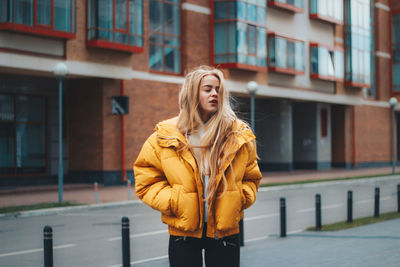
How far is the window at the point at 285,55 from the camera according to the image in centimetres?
3378

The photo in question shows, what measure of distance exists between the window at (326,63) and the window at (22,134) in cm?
1817

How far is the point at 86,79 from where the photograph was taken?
2620 centimetres

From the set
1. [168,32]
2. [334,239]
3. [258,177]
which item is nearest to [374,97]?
[168,32]

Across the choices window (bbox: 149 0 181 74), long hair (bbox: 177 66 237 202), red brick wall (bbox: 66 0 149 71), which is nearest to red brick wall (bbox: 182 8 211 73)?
window (bbox: 149 0 181 74)

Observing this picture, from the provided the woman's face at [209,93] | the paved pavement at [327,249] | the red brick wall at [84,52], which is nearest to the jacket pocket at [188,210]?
the woman's face at [209,93]

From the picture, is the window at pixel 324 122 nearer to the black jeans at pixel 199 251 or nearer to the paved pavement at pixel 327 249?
the paved pavement at pixel 327 249

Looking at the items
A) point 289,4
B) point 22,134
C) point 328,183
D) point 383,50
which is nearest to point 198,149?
point 22,134

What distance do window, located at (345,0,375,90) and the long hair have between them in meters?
38.2

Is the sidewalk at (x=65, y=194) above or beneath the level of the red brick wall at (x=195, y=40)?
beneath

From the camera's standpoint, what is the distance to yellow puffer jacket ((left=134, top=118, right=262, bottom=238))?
141 inches

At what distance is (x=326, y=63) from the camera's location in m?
38.8

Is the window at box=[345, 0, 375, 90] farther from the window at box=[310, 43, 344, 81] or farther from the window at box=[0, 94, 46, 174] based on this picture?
the window at box=[0, 94, 46, 174]

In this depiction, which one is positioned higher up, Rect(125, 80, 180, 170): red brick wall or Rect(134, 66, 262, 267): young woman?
Rect(125, 80, 180, 170): red brick wall

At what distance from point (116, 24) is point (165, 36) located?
176 inches
